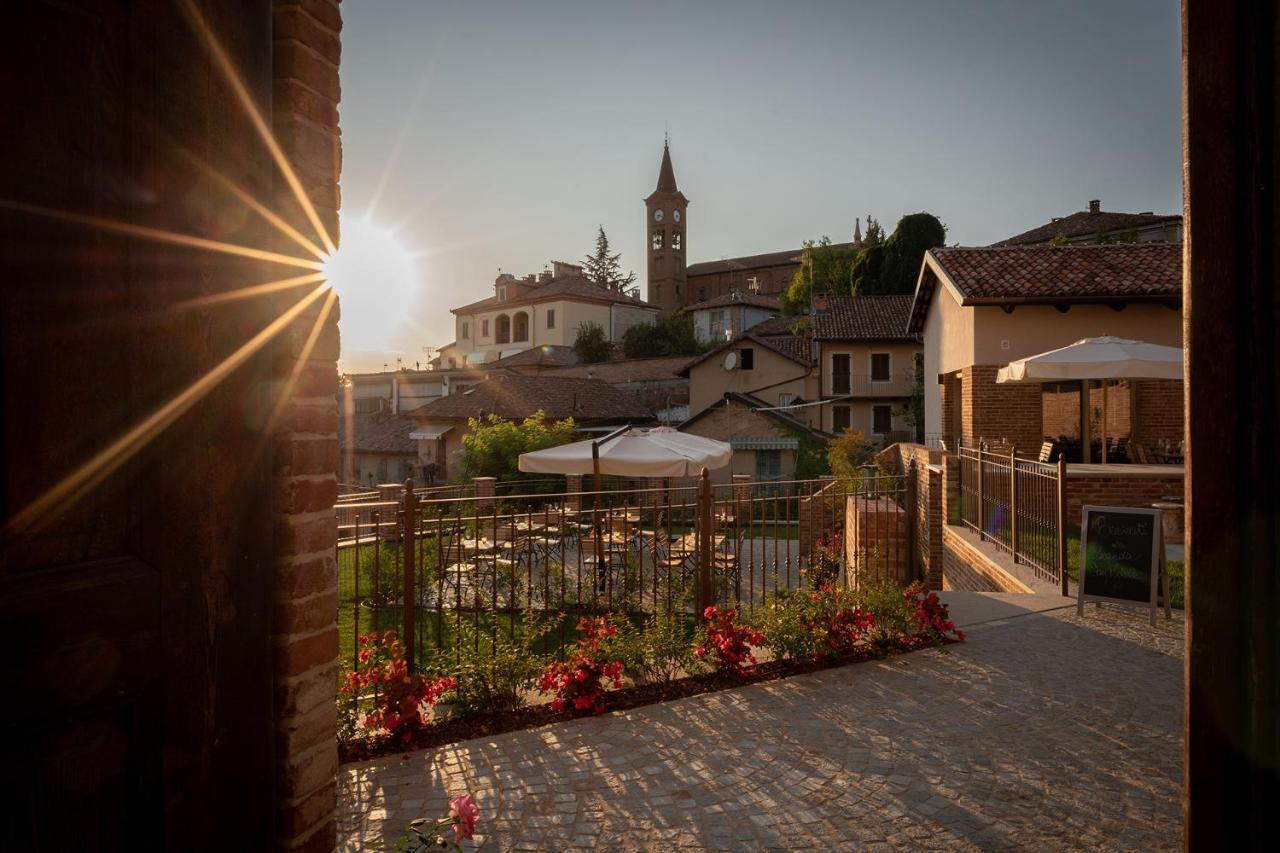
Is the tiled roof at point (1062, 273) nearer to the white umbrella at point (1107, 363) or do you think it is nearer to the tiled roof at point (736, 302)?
the white umbrella at point (1107, 363)

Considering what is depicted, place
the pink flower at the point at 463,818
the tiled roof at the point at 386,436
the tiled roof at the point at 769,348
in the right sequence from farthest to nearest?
the tiled roof at the point at 769,348 → the tiled roof at the point at 386,436 → the pink flower at the point at 463,818

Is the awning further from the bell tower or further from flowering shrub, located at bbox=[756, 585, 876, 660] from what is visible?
the bell tower

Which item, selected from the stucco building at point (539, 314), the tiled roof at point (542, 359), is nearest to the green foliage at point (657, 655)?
the tiled roof at point (542, 359)

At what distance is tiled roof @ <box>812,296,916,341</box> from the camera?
113 ft

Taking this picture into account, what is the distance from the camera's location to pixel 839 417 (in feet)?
118

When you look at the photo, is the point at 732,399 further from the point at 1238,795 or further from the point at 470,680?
the point at 1238,795

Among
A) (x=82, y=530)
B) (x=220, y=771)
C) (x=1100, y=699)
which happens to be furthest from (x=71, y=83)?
(x=1100, y=699)

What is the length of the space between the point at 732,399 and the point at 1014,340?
42.7ft

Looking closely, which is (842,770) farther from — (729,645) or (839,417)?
(839,417)

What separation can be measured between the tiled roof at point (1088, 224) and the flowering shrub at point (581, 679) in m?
44.5

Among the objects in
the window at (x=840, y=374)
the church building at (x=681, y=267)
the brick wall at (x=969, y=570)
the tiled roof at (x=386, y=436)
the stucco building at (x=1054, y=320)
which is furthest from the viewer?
the church building at (x=681, y=267)

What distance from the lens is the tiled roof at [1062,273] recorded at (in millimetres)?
16953

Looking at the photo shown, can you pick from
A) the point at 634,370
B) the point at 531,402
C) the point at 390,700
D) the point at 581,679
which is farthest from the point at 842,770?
the point at 634,370

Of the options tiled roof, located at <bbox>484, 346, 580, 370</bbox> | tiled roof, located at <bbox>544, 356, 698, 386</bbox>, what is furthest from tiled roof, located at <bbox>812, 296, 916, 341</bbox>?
tiled roof, located at <bbox>484, 346, 580, 370</bbox>
